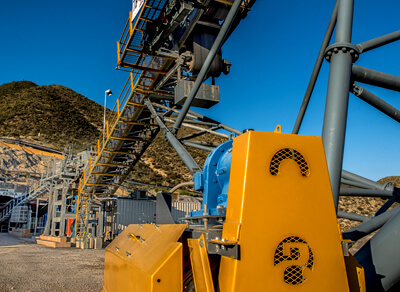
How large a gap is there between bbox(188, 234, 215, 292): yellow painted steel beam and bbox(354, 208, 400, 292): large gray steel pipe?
143cm

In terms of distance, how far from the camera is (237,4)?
6.60 m

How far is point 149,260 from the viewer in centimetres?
358

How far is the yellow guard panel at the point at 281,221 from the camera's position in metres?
2.74

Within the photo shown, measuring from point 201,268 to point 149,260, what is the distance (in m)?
0.71

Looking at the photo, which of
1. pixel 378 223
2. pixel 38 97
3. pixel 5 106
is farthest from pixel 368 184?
pixel 38 97

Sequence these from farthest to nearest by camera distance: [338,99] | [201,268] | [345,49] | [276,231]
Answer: [345,49], [338,99], [201,268], [276,231]

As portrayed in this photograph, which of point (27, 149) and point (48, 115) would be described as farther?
point (48, 115)

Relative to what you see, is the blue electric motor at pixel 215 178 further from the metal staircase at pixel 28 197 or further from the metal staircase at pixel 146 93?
the metal staircase at pixel 28 197

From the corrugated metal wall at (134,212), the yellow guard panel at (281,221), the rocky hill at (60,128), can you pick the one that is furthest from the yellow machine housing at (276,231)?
the rocky hill at (60,128)

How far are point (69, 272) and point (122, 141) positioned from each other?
715 cm

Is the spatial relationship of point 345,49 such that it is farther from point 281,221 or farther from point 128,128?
point 128,128

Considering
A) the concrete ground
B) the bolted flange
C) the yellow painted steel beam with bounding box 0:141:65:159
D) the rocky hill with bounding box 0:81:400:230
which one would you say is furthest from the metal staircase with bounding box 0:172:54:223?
the bolted flange

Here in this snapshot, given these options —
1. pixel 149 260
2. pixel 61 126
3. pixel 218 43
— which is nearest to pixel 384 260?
pixel 149 260

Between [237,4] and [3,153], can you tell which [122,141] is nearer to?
[237,4]
